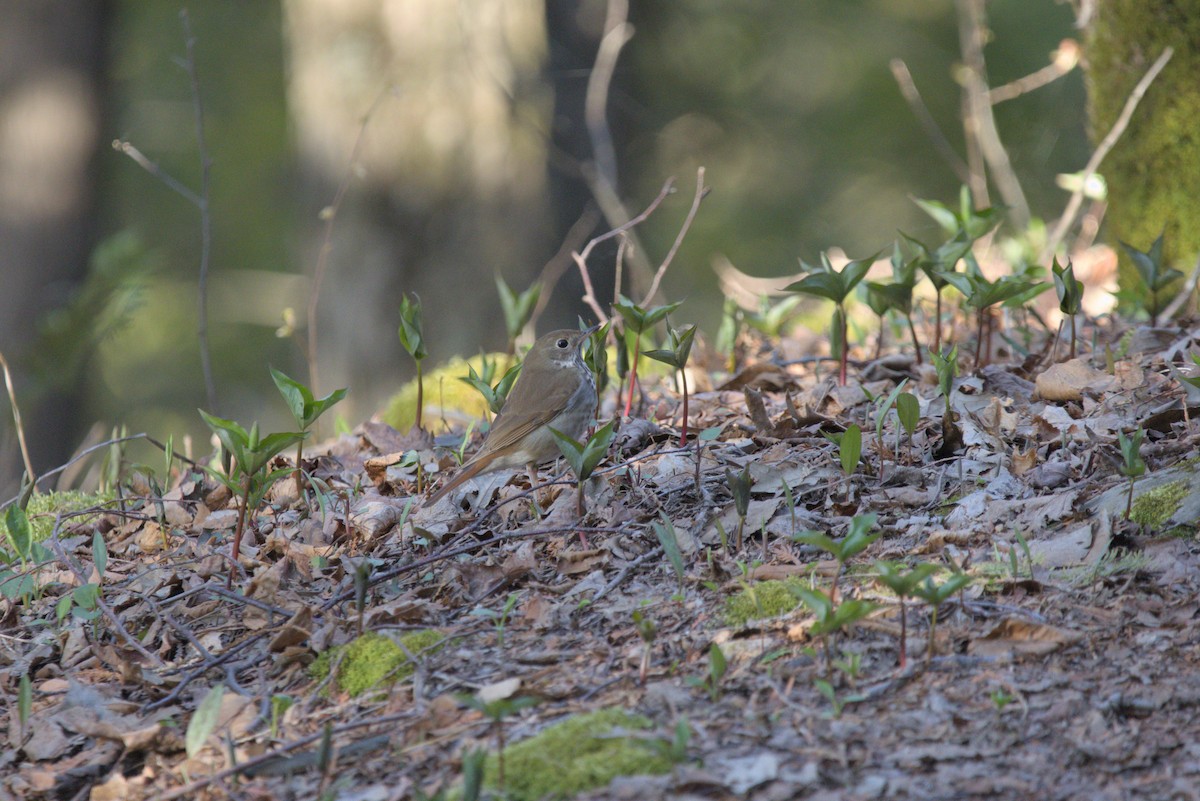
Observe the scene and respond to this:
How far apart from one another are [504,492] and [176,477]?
1.82 m

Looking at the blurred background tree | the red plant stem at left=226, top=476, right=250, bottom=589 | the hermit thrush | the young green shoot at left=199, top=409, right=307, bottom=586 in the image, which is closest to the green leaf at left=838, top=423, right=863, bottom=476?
the hermit thrush

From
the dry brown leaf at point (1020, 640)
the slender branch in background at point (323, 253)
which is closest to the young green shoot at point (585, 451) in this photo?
the dry brown leaf at point (1020, 640)

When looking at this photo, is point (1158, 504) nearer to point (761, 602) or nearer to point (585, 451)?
point (761, 602)

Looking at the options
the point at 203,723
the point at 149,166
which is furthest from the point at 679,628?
the point at 149,166

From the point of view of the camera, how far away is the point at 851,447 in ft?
9.64

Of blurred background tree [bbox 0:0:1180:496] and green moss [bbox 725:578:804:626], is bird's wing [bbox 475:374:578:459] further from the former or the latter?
blurred background tree [bbox 0:0:1180:496]

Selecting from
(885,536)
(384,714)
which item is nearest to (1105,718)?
(885,536)

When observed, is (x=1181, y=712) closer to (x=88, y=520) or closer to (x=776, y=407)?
(x=776, y=407)

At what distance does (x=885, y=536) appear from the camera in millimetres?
2928

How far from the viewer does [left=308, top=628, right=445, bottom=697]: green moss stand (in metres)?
2.61

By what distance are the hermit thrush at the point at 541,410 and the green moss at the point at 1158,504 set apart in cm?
169

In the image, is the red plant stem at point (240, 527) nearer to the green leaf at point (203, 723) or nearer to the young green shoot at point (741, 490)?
the green leaf at point (203, 723)

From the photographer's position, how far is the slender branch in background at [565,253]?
765cm

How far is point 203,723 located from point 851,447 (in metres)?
1.72
